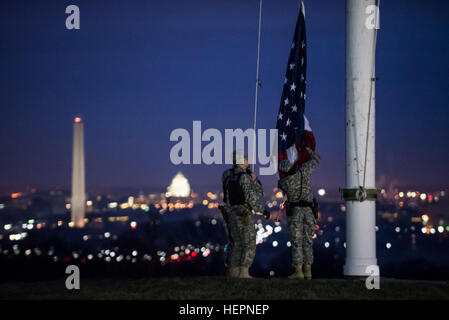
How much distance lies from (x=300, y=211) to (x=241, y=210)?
111cm

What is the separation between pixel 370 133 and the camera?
15.0 m

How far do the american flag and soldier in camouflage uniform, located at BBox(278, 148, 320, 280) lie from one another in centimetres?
82

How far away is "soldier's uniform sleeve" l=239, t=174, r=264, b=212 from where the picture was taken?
13805 mm

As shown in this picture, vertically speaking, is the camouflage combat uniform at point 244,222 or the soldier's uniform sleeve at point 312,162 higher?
the soldier's uniform sleeve at point 312,162

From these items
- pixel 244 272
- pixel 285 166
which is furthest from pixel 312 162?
pixel 244 272

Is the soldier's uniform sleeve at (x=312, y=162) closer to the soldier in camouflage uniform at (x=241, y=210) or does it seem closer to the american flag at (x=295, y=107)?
the american flag at (x=295, y=107)

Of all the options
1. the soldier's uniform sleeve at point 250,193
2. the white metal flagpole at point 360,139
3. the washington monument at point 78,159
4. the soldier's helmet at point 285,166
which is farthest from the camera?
the washington monument at point 78,159

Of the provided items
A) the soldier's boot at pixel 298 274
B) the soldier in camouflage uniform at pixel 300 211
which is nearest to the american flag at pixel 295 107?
the soldier in camouflage uniform at pixel 300 211

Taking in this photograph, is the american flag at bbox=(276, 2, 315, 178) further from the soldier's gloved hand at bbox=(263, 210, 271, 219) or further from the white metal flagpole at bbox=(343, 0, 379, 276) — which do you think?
the soldier's gloved hand at bbox=(263, 210, 271, 219)

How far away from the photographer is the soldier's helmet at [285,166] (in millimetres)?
14086

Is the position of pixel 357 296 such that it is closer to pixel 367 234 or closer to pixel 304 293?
pixel 304 293

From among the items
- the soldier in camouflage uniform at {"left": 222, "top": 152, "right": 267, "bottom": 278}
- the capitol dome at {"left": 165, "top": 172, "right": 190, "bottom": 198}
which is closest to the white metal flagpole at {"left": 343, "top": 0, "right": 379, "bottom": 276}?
the soldier in camouflage uniform at {"left": 222, "top": 152, "right": 267, "bottom": 278}

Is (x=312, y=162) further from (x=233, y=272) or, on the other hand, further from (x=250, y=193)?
(x=233, y=272)

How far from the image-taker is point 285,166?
14117mm
